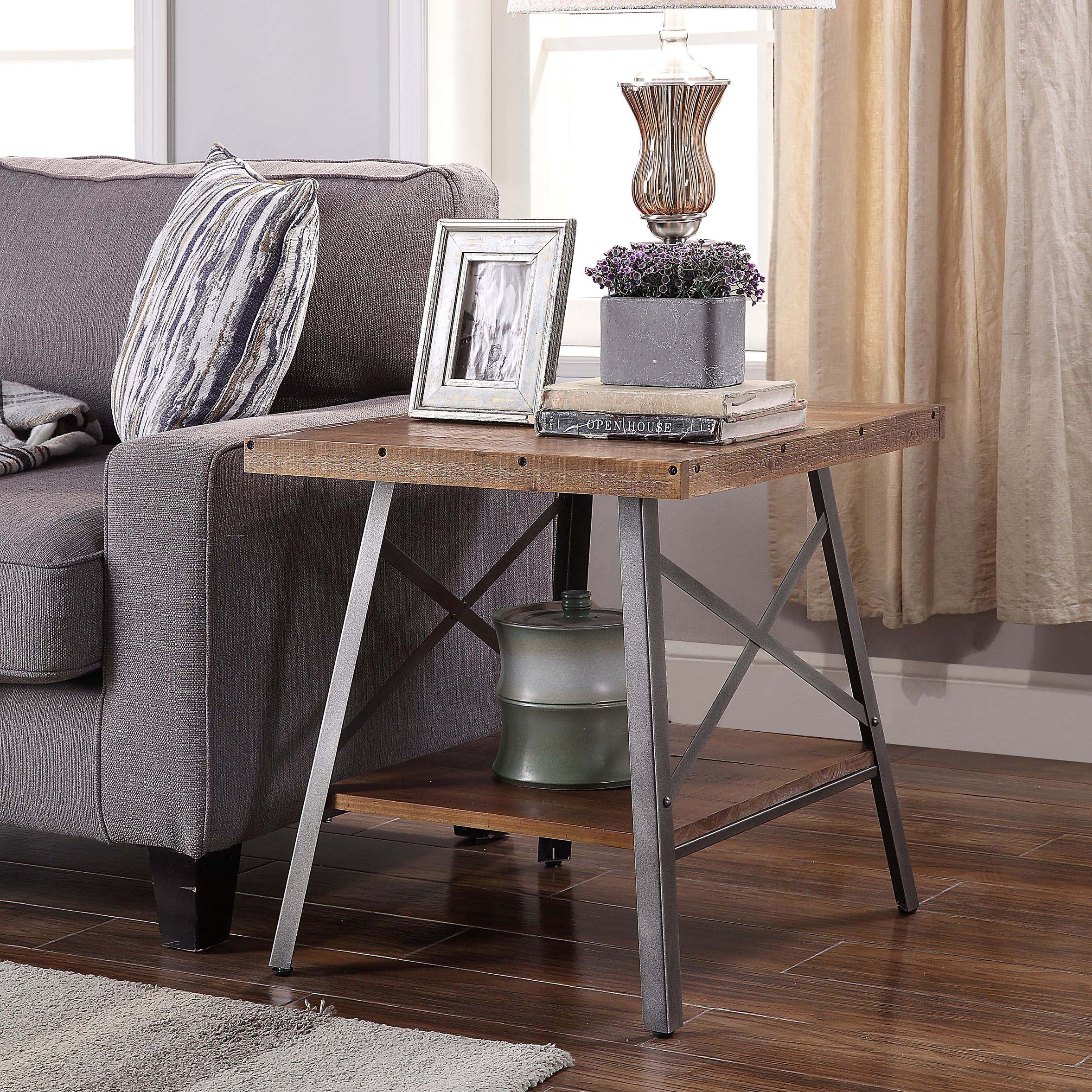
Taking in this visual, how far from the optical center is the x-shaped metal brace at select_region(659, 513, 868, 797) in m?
1.69

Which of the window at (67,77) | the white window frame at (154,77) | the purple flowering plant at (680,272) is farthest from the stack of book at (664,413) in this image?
the window at (67,77)

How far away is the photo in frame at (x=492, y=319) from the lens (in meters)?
1.84

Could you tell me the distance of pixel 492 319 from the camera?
188cm

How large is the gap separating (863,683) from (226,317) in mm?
885

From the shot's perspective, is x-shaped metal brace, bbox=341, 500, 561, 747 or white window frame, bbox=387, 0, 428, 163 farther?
white window frame, bbox=387, 0, 428, 163

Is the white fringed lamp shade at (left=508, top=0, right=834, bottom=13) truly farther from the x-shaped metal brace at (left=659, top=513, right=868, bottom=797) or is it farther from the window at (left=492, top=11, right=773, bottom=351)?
the window at (left=492, top=11, right=773, bottom=351)

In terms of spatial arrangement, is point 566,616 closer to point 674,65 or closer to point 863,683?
point 863,683

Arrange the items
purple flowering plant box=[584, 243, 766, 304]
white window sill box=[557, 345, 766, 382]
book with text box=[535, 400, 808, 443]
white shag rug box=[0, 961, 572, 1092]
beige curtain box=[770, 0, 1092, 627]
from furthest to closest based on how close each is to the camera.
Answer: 1. white window sill box=[557, 345, 766, 382]
2. beige curtain box=[770, 0, 1092, 627]
3. purple flowering plant box=[584, 243, 766, 304]
4. book with text box=[535, 400, 808, 443]
5. white shag rug box=[0, 961, 572, 1092]

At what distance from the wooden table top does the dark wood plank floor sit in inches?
21.3

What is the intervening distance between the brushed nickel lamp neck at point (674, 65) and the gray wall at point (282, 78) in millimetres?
1291

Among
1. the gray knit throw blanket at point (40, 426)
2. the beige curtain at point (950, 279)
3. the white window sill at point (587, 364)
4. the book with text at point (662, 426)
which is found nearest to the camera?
the book with text at point (662, 426)

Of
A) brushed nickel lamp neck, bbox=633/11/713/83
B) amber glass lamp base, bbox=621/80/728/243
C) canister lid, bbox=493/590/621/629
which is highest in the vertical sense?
brushed nickel lamp neck, bbox=633/11/713/83

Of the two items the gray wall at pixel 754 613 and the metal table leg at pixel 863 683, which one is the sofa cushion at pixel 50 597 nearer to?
the metal table leg at pixel 863 683

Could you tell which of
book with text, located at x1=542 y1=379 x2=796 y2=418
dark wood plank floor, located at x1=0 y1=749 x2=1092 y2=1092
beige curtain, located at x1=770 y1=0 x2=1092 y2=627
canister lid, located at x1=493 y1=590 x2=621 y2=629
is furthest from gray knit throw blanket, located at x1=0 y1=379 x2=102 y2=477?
beige curtain, located at x1=770 y1=0 x2=1092 y2=627
